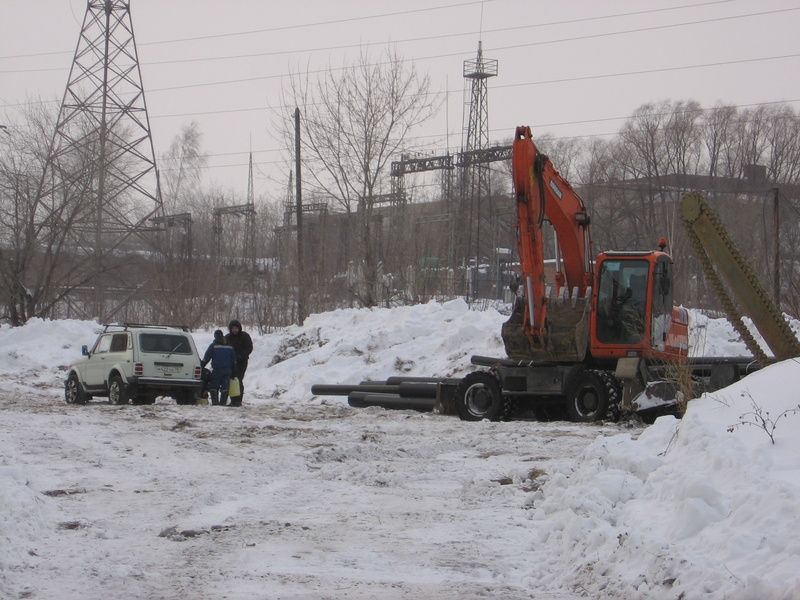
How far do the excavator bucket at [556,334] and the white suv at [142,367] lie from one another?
7.76 m

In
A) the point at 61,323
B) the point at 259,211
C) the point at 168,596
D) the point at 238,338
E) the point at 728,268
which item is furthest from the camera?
the point at 259,211

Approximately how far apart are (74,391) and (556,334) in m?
11.7

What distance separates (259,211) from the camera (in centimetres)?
7381

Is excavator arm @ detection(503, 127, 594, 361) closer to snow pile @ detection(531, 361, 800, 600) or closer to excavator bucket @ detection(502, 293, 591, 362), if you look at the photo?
excavator bucket @ detection(502, 293, 591, 362)

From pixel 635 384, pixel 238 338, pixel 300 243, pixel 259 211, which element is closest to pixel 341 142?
pixel 300 243

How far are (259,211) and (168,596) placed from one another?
69.1 meters

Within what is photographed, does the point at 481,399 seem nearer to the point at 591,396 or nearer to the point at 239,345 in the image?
the point at 591,396

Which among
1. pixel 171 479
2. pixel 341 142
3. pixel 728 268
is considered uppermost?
pixel 341 142

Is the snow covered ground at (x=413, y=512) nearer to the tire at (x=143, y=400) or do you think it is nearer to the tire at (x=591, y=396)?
the tire at (x=591, y=396)

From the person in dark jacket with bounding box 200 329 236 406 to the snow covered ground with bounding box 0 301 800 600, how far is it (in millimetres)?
6219

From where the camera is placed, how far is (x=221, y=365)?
20625 mm

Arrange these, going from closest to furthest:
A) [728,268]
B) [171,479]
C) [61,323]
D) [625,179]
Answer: [171,479] → [728,268] → [61,323] → [625,179]

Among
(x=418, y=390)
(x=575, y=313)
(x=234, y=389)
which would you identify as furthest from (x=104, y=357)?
(x=575, y=313)

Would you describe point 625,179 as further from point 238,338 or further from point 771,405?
point 771,405
